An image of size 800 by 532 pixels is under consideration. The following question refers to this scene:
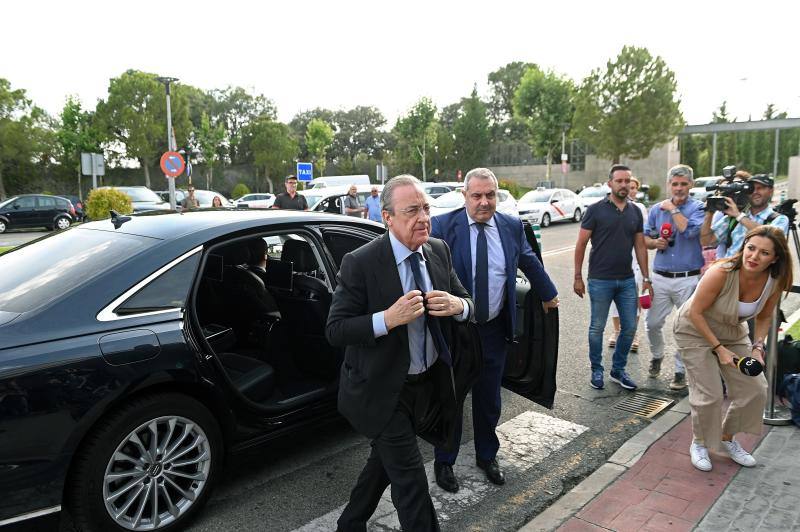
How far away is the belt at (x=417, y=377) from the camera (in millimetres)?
2527

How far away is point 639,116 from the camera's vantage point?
128ft

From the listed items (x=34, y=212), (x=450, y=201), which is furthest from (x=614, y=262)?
(x=34, y=212)

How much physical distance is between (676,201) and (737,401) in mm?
2078

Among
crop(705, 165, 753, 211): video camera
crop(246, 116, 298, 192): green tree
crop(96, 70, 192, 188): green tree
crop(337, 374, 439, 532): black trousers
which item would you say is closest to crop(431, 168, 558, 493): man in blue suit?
crop(337, 374, 439, 532): black trousers

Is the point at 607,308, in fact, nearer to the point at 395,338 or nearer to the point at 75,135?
the point at 395,338

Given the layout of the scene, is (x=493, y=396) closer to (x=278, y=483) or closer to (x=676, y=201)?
(x=278, y=483)

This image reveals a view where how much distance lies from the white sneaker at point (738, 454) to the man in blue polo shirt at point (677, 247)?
4.44ft

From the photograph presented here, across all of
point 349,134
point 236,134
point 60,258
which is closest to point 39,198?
point 60,258

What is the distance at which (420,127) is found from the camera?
183ft

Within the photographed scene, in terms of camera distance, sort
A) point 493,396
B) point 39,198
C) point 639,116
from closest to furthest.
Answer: point 493,396, point 39,198, point 639,116

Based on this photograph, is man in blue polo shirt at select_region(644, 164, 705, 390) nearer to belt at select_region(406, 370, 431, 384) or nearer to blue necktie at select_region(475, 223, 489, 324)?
blue necktie at select_region(475, 223, 489, 324)

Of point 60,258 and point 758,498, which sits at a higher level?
point 60,258

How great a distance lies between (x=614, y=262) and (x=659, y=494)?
82.3 inches

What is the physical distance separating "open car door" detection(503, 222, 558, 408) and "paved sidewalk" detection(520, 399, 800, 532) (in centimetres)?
63
